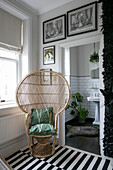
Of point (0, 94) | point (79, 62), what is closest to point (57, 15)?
point (0, 94)

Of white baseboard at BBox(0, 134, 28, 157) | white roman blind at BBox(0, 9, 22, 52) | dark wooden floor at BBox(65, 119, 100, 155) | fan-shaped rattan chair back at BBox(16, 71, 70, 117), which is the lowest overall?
dark wooden floor at BBox(65, 119, 100, 155)

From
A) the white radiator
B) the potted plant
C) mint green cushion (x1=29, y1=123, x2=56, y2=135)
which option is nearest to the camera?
mint green cushion (x1=29, y1=123, x2=56, y2=135)

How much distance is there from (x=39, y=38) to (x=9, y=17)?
705 mm

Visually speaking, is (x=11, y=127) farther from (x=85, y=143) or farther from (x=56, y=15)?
(x=56, y=15)

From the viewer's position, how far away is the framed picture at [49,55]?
8.77 ft

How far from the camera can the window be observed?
2.50m

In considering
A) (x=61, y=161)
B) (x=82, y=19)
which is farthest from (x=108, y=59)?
(x=61, y=161)

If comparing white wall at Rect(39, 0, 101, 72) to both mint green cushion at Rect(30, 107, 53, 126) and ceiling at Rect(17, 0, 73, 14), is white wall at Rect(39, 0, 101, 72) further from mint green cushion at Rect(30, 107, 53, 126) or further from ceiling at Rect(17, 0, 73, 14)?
mint green cushion at Rect(30, 107, 53, 126)

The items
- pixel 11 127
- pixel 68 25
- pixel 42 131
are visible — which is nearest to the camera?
pixel 42 131

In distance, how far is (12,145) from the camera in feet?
7.68

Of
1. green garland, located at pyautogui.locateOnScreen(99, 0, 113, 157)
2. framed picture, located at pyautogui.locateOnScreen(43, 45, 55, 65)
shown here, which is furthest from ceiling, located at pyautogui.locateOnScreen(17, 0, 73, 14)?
green garland, located at pyautogui.locateOnScreen(99, 0, 113, 157)

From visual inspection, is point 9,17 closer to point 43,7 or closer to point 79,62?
point 43,7

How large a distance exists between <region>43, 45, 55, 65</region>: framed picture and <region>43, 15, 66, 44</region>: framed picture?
164mm

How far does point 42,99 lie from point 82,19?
171cm
